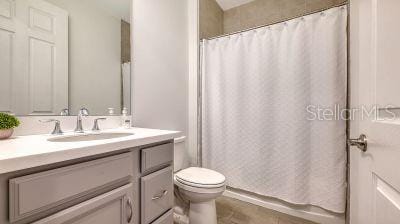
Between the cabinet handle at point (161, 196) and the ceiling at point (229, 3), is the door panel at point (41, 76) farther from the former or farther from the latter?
the ceiling at point (229, 3)

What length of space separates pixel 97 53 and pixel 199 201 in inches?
49.9

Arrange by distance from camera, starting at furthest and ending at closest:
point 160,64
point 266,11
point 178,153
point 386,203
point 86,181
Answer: point 266,11
point 160,64
point 178,153
point 86,181
point 386,203

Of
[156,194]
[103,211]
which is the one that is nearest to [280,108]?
[156,194]

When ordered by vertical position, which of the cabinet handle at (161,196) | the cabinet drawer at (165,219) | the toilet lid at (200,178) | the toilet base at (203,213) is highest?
the cabinet handle at (161,196)

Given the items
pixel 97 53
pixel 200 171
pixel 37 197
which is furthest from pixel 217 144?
pixel 37 197

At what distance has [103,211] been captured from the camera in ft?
2.34

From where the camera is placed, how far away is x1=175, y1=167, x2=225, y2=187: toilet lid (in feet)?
4.31

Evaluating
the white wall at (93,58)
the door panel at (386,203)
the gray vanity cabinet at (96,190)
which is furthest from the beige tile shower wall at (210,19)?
the door panel at (386,203)

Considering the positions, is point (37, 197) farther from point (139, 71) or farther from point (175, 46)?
point (175, 46)

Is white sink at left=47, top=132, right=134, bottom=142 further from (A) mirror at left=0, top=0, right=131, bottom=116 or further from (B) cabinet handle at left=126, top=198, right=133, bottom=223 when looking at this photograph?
(B) cabinet handle at left=126, top=198, right=133, bottom=223

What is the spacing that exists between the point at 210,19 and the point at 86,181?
219 cm

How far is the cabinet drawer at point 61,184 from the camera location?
51 centimetres

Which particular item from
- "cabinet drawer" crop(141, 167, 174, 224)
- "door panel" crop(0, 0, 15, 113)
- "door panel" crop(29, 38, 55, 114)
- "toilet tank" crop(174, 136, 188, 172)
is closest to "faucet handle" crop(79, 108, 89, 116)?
"door panel" crop(29, 38, 55, 114)

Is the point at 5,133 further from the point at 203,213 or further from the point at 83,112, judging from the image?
the point at 203,213
